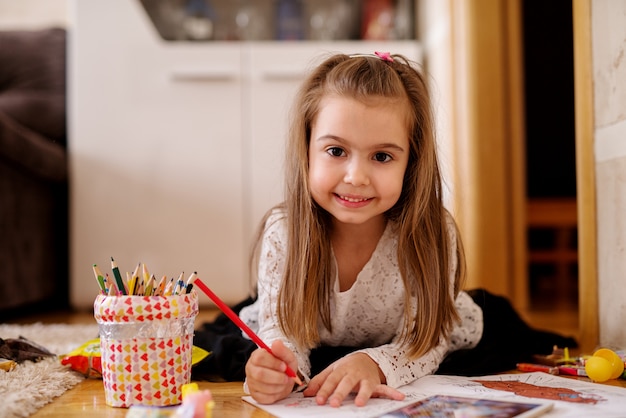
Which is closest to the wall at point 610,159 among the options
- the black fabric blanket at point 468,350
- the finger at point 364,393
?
the black fabric blanket at point 468,350

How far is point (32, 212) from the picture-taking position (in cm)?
195

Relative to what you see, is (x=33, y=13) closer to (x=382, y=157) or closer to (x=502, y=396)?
(x=382, y=157)

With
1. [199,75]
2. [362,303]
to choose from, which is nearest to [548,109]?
[199,75]

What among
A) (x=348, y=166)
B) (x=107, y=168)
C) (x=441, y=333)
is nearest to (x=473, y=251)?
(x=441, y=333)

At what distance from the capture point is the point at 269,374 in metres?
0.83

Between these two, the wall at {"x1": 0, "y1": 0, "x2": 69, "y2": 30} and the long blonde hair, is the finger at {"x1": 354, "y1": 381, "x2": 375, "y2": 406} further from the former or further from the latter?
the wall at {"x1": 0, "y1": 0, "x2": 69, "y2": 30}

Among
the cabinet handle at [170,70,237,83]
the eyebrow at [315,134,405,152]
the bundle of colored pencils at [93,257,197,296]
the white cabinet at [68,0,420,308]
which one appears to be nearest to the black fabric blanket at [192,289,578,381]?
the bundle of colored pencils at [93,257,197,296]

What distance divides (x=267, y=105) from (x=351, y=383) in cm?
139

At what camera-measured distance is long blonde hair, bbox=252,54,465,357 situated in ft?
3.27

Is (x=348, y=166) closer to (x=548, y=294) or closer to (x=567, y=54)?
(x=548, y=294)

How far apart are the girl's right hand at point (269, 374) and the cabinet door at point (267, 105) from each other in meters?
1.27

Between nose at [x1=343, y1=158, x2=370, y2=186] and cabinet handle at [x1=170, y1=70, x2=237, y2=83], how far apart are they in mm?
1241

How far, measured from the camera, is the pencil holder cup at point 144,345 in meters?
0.81

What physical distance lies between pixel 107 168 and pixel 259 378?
1431mm
